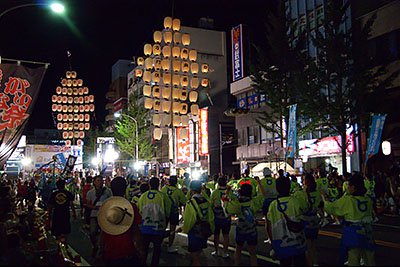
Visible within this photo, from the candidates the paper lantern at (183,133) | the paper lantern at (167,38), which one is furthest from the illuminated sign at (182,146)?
the paper lantern at (167,38)

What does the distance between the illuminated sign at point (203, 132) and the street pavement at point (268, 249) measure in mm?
27901

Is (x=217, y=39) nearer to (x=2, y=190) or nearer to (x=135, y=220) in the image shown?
(x=2, y=190)

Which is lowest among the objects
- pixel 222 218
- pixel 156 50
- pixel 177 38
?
pixel 222 218

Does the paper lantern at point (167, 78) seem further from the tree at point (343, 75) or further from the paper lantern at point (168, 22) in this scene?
the tree at point (343, 75)

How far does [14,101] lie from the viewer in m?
11.2

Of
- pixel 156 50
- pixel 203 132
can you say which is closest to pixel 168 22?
pixel 156 50

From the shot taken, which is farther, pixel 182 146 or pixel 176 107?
pixel 182 146

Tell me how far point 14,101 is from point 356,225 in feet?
30.5

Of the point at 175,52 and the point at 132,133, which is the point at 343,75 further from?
the point at 132,133

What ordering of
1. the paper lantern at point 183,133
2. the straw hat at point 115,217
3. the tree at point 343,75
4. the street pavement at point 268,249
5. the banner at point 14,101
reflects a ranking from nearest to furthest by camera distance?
the straw hat at point 115,217
the street pavement at point 268,249
the banner at point 14,101
the tree at point 343,75
the paper lantern at point 183,133

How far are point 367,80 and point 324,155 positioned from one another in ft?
29.1

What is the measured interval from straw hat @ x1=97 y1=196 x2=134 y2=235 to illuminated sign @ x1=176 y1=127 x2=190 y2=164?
3870 centimetres

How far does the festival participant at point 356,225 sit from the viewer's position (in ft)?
20.9

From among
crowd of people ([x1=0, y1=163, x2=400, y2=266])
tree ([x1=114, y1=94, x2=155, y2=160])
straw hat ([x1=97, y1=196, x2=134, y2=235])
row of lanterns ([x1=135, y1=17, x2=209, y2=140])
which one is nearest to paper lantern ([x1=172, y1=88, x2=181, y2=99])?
row of lanterns ([x1=135, y1=17, x2=209, y2=140])
